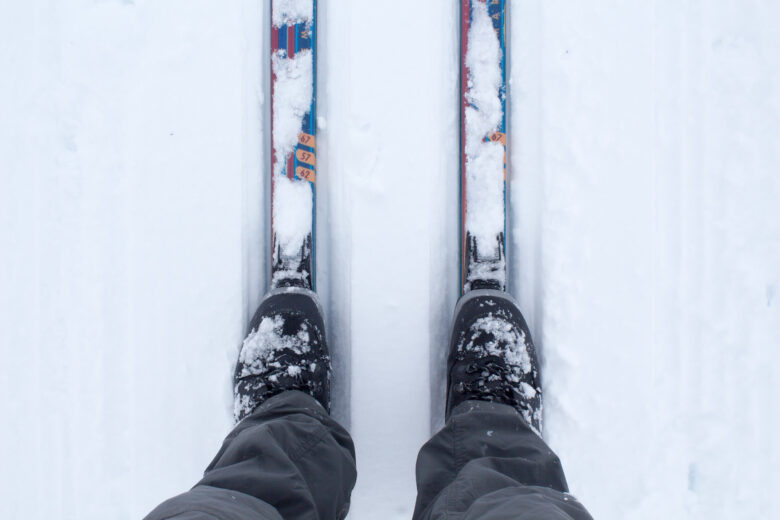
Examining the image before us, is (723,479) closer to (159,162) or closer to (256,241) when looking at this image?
(256,241)

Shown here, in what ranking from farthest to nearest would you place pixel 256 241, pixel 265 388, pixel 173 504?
pixel 256 241, pixel 265 388, pixel 173 504

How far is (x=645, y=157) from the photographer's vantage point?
1028 mm

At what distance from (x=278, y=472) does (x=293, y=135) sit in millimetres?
683

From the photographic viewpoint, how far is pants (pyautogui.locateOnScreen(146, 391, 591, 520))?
0.65 m

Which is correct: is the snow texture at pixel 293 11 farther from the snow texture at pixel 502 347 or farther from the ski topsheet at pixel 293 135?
the snow texture at pixel 502 347

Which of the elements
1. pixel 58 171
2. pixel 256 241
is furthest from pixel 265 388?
pixel 58 171

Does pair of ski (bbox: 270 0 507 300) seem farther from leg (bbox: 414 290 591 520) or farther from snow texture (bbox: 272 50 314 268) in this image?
leg (bbox: 414 290 591 520)

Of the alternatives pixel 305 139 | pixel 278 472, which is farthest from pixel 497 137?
pixel 278 472

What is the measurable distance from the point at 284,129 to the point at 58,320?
65 centimetres

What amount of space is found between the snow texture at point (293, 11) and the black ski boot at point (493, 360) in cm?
71

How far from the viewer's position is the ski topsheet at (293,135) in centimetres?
105

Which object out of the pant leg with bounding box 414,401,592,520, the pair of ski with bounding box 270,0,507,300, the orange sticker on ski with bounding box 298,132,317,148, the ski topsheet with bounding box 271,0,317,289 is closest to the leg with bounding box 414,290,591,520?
the pant leg with bounding box 414,401,592,520

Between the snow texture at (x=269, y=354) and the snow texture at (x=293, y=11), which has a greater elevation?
the snow texture at (x=293, y=11)

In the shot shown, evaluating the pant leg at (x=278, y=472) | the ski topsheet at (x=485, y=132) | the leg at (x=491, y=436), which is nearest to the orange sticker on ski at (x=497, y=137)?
the ski topsheet at (x=485, y=132)
